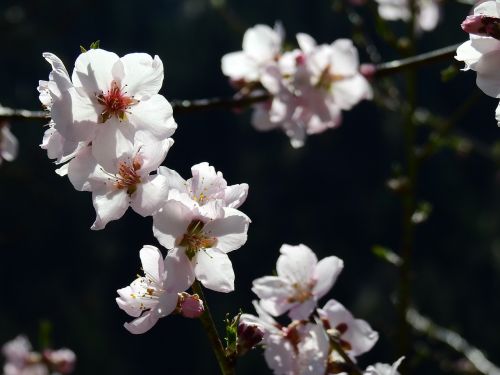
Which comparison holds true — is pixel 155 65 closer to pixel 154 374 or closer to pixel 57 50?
pixel 154 374

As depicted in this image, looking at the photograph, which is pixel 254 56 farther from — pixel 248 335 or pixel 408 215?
pixel 248 335

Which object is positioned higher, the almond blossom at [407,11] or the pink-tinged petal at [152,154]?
the pink-tinged petal at [152,154]

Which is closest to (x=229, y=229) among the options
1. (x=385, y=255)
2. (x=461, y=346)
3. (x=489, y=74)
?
(x=489, y=74)

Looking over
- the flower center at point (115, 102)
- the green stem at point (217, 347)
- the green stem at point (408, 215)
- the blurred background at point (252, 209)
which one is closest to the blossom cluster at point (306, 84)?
the green stem at point (408, 215)

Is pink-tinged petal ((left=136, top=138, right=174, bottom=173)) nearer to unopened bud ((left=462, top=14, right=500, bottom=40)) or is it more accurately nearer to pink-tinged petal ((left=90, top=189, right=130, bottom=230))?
pink-tinged petal ((left=90, top=189, right=130, bottom=230))

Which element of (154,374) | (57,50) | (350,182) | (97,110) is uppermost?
(97,110)

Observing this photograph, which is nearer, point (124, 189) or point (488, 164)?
point (124, 189)

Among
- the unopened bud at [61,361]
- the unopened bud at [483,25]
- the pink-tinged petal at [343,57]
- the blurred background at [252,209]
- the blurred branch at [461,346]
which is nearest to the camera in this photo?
the unopened bud at [483,25]

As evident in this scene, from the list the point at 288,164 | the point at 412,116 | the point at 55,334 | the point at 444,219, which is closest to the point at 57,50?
the point at 288,164

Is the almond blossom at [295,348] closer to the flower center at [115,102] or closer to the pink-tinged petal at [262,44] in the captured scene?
the flower center at [115,102]
